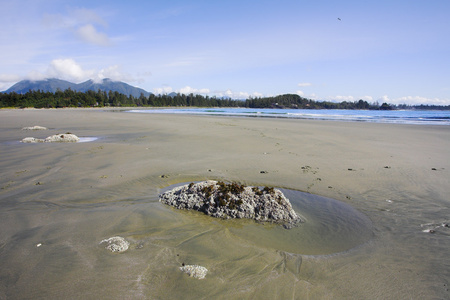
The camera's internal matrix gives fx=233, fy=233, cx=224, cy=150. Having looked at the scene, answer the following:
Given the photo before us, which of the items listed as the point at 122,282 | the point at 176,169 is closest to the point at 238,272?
the point at 122,282

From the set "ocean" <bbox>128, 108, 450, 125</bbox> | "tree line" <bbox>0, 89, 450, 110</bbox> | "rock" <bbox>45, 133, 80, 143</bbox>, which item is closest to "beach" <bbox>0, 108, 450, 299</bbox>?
"rock" <bbox>45, 133, 80, 143</bbox>

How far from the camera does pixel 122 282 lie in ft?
9.75

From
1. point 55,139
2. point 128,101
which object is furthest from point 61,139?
point 128,101

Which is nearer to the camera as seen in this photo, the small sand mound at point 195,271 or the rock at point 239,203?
the small sand mound at point 195,271

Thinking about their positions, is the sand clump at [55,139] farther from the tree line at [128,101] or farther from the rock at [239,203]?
the tree line at [128,101]

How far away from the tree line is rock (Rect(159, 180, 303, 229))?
303 feet

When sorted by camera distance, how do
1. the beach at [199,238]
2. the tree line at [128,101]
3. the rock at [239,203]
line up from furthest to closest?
the tree line at [128,101] < the rock at [239,203] < the beach at [199,238]

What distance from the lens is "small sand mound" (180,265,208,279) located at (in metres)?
3.14

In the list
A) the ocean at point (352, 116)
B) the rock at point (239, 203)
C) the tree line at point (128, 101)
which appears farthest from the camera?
the tree line at point (128, 101)

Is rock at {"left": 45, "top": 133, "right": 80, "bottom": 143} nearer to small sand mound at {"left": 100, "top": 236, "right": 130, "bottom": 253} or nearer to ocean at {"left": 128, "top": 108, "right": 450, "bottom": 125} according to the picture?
small sand mound at {"left": 100, "top": 236, "right": 130, "bottom": 253}

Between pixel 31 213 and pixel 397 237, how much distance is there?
23.7 ft

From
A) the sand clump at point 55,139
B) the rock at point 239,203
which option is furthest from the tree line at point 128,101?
the rock at point 239,203

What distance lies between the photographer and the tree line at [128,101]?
76762 mm

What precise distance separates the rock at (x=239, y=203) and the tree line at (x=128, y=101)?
9232 cm
